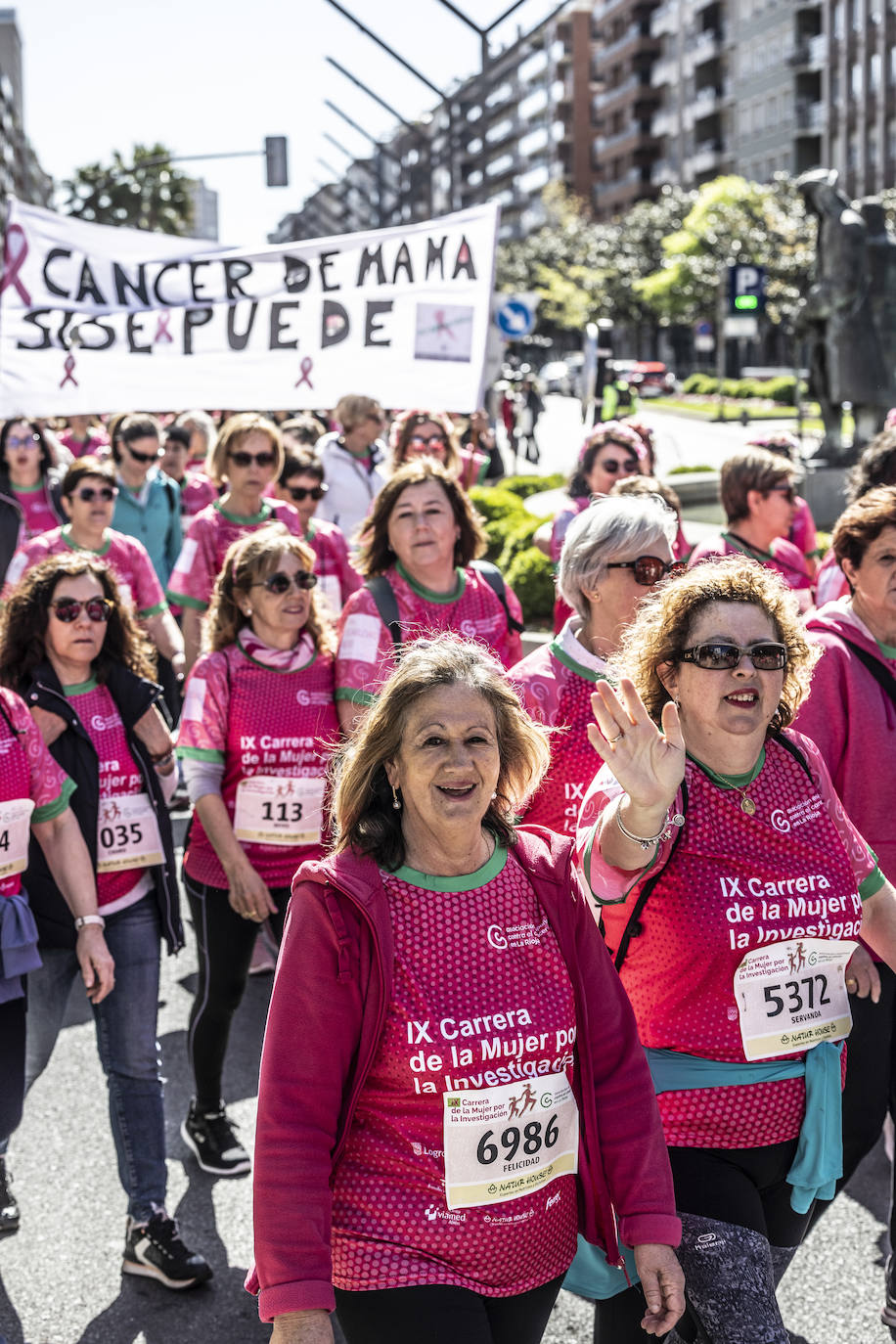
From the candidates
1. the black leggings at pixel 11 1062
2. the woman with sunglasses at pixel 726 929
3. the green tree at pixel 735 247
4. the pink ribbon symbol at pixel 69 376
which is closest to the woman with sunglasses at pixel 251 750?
the black leggings at pixel 11 1062

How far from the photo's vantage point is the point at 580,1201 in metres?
2.74

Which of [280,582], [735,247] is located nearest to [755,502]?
[280,582]

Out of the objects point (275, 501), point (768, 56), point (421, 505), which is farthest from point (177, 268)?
→ point (768, 56)

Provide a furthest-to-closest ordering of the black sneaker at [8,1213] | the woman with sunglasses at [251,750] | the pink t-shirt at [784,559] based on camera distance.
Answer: the pink t-shirt at [784,559] < the woman with sunglasses at [251,750] < the black sneaker at [8,1213]

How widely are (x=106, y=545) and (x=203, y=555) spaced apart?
0.44 m

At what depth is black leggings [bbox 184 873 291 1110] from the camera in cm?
479

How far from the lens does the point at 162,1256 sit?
13.7 ft

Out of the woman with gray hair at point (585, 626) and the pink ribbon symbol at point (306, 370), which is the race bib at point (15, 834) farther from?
the pink ribbon symbol at point (306, 370)

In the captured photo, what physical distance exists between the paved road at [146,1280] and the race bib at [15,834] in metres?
1.19

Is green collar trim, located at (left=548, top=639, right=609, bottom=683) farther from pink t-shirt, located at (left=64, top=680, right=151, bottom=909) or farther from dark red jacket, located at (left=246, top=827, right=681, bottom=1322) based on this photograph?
pink t-shirt, located at (left=64, top=680, right=151, bottom=909)

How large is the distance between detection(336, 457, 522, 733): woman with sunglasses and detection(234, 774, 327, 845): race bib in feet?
0.82

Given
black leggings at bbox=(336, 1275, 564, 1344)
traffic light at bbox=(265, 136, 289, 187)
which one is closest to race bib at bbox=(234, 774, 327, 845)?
black leggings at bbox=(336, 1275, 564, 1344)

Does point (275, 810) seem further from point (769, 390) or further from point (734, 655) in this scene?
point (769, 390)

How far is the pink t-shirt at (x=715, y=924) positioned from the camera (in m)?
2.93
